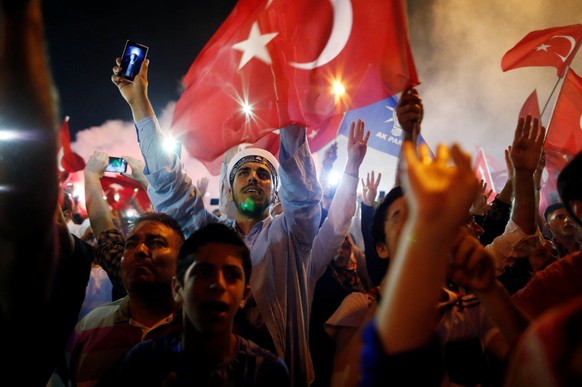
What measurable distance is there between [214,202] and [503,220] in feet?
16.5

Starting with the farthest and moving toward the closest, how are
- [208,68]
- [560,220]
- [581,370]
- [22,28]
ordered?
[560,220] → [208,68] → [22,28] → [581,370]

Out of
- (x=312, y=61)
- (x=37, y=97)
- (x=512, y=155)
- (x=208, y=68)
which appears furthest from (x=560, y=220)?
(x=37, y=97)

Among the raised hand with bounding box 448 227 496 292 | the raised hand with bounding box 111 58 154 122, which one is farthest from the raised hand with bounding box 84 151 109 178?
the raised hand with bounding box 448 227 496 292

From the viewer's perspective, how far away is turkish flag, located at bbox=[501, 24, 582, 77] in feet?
17.4

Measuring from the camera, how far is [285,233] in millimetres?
2965

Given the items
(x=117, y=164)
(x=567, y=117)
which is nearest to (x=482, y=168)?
(x=567, y=117)

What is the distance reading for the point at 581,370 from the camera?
74 centimetres

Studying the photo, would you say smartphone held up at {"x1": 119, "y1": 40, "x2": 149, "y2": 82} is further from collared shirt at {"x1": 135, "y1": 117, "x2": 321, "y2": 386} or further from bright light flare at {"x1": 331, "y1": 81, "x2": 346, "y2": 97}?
bright light flare at {"x1": 331, "y1": 81, "x2": 346, "y2": 97}

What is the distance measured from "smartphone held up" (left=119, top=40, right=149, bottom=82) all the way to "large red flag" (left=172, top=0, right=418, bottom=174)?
1.57ft

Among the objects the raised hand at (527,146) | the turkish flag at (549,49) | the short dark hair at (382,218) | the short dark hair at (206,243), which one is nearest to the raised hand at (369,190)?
the raised hand at (527,146)

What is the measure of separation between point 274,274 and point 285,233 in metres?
0.29

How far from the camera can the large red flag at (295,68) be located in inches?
115

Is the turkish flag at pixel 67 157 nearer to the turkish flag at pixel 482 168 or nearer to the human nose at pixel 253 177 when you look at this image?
the human nose at pixel 253 177

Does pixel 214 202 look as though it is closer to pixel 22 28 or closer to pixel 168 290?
pixel 168 290
